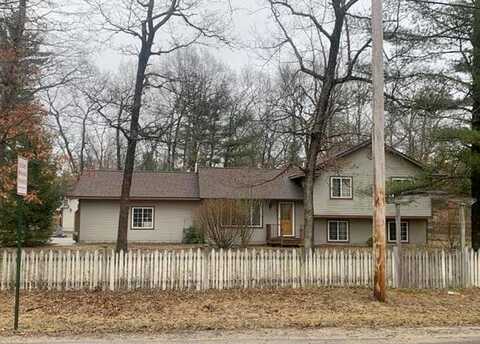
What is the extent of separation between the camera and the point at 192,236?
101 ft

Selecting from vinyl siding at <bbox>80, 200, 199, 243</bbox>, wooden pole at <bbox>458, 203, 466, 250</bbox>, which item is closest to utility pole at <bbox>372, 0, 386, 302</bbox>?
wooden pole at <bbox>458, 203, 466, 250</bbox>

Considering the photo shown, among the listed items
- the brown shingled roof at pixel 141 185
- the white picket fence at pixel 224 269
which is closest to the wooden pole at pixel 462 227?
the white picket fence at pixel 224 269

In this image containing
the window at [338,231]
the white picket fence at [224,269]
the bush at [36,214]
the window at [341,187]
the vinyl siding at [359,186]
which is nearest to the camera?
the white picket fence at [224,269]

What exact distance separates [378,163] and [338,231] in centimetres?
2111

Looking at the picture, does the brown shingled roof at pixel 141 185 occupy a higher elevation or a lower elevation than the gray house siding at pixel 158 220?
higher

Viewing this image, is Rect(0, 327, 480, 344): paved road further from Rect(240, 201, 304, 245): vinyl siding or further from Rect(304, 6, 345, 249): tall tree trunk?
Rect(240, 201, 304, 245): vinyl siding

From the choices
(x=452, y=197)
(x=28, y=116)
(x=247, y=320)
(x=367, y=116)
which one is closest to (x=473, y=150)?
(x=452, y=197)

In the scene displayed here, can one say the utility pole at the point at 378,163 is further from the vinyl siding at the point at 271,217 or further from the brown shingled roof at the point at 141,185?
the brown shingled roof at the point at 141,185

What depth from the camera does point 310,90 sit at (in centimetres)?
3519

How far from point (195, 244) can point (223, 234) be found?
7083mm

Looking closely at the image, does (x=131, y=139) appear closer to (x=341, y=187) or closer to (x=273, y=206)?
(x=273, y=206)

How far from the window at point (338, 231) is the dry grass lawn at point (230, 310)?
1856 centimetres

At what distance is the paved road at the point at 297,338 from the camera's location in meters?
8.41

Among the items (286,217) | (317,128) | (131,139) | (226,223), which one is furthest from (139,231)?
(317,128)
